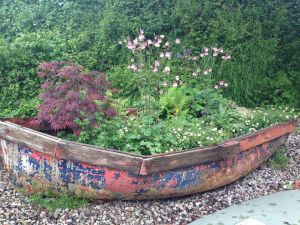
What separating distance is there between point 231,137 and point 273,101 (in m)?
2.89

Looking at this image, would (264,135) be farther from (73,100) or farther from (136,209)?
(73,100)

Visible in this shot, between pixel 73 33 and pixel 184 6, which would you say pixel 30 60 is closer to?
pixel 73 33

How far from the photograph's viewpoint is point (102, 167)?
3.85m

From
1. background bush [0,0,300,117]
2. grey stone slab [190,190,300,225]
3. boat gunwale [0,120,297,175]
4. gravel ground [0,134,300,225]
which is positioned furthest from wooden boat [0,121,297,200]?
background bush [0,0,300,117]

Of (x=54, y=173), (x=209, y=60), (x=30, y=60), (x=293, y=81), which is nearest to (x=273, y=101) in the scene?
(x=293, y=81)

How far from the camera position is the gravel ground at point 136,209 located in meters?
3.85

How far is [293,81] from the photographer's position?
7664 millimetres

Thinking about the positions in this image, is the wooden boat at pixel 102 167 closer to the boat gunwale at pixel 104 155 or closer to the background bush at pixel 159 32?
the boat gunwale at pixel 104 155

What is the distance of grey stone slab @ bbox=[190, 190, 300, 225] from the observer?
13.1 feet

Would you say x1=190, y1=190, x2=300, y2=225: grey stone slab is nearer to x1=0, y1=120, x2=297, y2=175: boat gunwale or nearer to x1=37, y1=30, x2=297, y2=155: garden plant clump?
x1=0, y1=120, x2=297, y2=175: boat gunwale

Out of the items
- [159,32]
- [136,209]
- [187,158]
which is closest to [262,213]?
[187,158]

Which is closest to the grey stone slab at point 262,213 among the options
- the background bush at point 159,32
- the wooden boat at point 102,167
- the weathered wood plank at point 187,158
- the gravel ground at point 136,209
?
the gravel ground at point 136,209

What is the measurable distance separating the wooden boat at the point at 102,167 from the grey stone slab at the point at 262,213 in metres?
0.38

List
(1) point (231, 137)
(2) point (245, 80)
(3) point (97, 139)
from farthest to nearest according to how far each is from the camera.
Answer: (2) point (245, 80) < (1) point (231, 137) < (3) point (97, 139)
